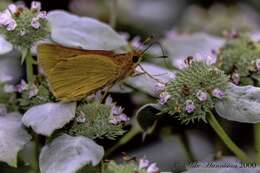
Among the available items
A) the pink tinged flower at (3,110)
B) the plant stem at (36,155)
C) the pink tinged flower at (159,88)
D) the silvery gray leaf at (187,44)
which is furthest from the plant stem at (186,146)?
the pink tinged flower at (3,110)

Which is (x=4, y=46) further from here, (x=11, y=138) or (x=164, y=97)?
(x=164, y=97)

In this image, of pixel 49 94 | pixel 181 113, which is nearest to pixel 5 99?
pixel 49 94

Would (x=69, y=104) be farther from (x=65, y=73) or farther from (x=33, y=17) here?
(x=33, y=17)

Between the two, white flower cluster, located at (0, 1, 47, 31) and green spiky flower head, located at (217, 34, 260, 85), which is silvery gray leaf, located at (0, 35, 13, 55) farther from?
green spiky flower head, located at (217, 34, 260, 85)

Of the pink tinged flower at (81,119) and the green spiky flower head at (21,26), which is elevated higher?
the green spiky flower head at (21,26)

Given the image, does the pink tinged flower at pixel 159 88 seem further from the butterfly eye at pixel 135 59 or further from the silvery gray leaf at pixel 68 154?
the silvery gray leaf at pixel 68 154

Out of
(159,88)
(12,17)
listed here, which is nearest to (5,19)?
(12,17)

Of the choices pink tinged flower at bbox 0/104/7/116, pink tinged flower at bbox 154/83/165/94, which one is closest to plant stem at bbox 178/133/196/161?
pink tinged flower at bbox 154/83/165/94
